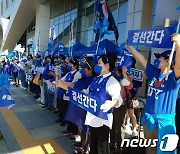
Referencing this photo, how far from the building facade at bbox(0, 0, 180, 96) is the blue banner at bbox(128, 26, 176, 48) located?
10.6 feet

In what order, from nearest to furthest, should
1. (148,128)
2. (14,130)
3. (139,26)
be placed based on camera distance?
(148,128) → (14,130) → (139,26)

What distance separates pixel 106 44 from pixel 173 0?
3809 mm

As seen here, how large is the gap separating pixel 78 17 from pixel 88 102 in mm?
11905

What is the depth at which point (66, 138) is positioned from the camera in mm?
4633

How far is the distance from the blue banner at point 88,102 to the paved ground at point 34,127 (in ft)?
4.15

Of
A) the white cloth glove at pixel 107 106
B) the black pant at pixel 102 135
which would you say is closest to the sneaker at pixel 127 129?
the black pant at pixel 102 135

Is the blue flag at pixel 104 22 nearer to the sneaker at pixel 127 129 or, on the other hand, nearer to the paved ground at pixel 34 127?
the sneaker at pixel 127 129

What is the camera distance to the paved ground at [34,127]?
4180 mm

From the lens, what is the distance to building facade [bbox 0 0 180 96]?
7.01m

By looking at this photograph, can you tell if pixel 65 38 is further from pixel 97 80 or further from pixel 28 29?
pixel 97 80

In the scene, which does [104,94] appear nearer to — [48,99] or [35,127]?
[35,127]

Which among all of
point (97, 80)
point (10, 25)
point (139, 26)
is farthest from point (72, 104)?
point (10, 25)

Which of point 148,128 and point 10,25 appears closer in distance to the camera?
point 148,128

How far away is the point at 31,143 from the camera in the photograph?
14.2 ft
